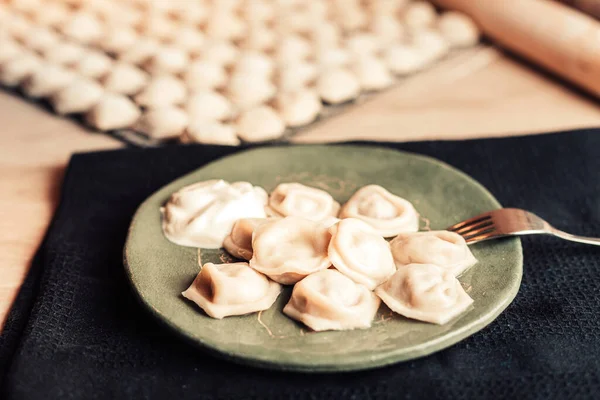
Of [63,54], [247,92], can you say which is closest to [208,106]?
[247,92]

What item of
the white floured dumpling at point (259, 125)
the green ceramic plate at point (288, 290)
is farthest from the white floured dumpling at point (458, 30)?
the green ceramic plate at point (288, 290)

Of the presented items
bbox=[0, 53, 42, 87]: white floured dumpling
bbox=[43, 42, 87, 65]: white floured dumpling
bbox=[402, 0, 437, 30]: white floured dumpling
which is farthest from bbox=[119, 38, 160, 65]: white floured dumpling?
bbox=[402, 0, 437, 30]: white floured dumpling

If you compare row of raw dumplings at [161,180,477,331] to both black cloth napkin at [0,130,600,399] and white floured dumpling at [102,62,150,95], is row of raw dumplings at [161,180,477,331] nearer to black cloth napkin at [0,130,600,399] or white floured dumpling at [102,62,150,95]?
black cloth napkin at [0,130,600,399]

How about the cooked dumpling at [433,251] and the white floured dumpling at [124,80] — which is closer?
the cooked dumpling at [433,251]

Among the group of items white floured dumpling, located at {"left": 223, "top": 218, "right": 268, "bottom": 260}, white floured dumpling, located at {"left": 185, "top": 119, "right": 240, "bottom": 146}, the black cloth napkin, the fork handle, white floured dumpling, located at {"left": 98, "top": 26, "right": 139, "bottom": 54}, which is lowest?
the black cloth napkin

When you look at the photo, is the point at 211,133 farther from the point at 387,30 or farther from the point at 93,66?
the point at 387,30

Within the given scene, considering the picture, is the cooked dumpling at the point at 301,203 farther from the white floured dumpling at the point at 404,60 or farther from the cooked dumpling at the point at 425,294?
the white floured dumpling at the point at 404,60

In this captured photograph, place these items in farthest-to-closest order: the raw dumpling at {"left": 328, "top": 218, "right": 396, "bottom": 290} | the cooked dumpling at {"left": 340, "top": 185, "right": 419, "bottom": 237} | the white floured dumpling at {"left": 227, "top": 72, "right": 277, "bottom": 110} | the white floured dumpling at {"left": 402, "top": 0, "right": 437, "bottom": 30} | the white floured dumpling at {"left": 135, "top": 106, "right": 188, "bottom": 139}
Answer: the white floured dumpling at {"left": 402, "top": 0, "right": 437, "bottom": 30} < the white floured dumpling at {"left": 227, "top": 72, "right": 277, "bottom": 110} < the white floured dumpling at {"left": 135, "top": 106, "right": 188, "bottom": 139} < the cooked dumpling at {"left": 340, "top": 185, "right": 419, "bottom": 237} < the raw dumpling at {"left": 328, "top": 218, "right": 396, "bottom": 290}
